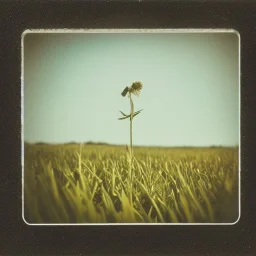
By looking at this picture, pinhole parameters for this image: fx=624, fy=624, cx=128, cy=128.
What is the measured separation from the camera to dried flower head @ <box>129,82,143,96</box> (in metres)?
1.05

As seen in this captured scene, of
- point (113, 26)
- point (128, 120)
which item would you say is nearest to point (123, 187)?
point (128, 120)

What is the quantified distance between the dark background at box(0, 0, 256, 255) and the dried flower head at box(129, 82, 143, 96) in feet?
0.32

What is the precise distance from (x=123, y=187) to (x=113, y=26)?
0.89ft

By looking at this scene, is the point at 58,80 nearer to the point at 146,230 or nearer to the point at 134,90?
the point at 134,90

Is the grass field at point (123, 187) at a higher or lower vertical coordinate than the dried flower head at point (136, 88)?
lower

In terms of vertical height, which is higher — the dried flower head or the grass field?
the dried flower head

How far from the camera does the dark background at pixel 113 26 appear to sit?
3.40 ft

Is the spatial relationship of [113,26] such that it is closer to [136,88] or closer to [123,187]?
[136,88]

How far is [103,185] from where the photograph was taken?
1062 millimetres

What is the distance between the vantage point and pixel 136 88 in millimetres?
1050

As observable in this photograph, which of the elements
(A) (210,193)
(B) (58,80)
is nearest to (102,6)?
(B) (58,80)

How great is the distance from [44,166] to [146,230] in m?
0.20

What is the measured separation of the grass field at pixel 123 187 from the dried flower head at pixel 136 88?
0.09 m

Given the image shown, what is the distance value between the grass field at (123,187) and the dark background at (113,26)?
18 mm
